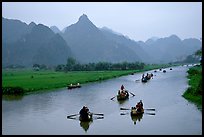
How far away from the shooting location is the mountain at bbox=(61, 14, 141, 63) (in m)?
154

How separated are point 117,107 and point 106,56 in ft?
454

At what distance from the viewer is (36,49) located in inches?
4862

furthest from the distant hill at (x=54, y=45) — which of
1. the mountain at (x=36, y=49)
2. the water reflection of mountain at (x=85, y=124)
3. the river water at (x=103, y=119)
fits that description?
the water reflection of mountain at (x=85, y=124)

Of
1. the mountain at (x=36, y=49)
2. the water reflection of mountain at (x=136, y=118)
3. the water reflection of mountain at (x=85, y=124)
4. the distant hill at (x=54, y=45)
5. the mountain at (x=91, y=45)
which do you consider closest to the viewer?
the water reflection of mountain at (x=85, y=124)

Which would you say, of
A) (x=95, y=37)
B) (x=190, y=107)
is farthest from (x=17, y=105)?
(x=95, y=37)

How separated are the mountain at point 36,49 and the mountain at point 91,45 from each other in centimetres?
2239

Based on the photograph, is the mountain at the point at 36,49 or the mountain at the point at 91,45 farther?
the mountain at the point at 91,45

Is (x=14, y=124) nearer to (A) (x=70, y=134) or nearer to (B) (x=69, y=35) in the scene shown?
(A) (x=70, y=134)

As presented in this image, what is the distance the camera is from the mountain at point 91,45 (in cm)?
15438

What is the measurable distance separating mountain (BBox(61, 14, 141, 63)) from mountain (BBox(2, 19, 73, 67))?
22.4 meters

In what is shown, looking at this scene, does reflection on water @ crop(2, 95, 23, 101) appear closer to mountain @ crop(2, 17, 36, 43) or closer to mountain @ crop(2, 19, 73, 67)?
mountain @ crop(2, 19, 73, 67)

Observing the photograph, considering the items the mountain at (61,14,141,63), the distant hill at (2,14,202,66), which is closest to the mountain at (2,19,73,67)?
the distant hill at (2,14,202,66)

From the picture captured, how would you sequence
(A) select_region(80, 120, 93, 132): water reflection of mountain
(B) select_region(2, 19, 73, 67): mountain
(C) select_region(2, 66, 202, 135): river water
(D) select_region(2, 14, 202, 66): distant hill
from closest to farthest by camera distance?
(C) select_region(2, 66, 202, 135): river water < (A) select_region(80, 120, 93, 132): water reflection of mountain < (B) select_region(2, 19, 73, 67): mountain < (D) select_region(2, 14, 202, 66): distant hill

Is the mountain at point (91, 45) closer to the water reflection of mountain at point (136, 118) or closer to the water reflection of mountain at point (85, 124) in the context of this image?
the water reflection of mountain at point (136, 118)
